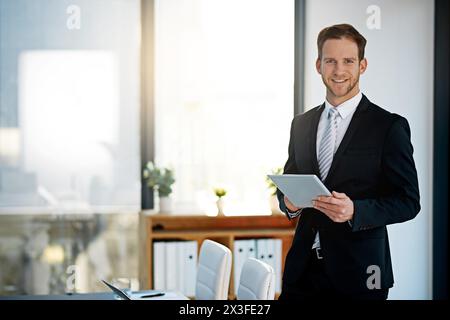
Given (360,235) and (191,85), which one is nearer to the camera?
(360,235)

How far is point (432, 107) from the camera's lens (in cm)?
379

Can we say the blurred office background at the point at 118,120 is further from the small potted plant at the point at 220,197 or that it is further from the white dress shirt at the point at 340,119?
the white dress shirt at the point at 340,119

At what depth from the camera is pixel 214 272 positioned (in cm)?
333

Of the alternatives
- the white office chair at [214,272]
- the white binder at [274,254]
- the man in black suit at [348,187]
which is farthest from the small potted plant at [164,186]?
the man in black suit at [348,187]

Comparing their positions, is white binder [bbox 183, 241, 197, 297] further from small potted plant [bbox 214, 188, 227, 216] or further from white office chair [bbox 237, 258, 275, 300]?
white office chair [bbox 237, 258, 275, 300]

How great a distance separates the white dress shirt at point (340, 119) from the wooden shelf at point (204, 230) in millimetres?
2487

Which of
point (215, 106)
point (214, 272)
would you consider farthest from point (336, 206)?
point (215, 106)

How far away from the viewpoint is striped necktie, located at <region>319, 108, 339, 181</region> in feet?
6.57

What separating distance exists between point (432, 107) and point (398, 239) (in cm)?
71

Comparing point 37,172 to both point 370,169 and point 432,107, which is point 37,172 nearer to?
point 432,107

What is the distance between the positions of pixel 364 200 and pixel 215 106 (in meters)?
3.10

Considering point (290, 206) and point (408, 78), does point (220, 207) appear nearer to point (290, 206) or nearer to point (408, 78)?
point (408, 78)

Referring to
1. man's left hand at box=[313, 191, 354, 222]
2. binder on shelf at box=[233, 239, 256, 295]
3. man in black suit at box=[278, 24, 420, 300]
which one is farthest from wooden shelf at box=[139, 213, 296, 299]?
man's left hand at box=[313, 191, 354, 222]
